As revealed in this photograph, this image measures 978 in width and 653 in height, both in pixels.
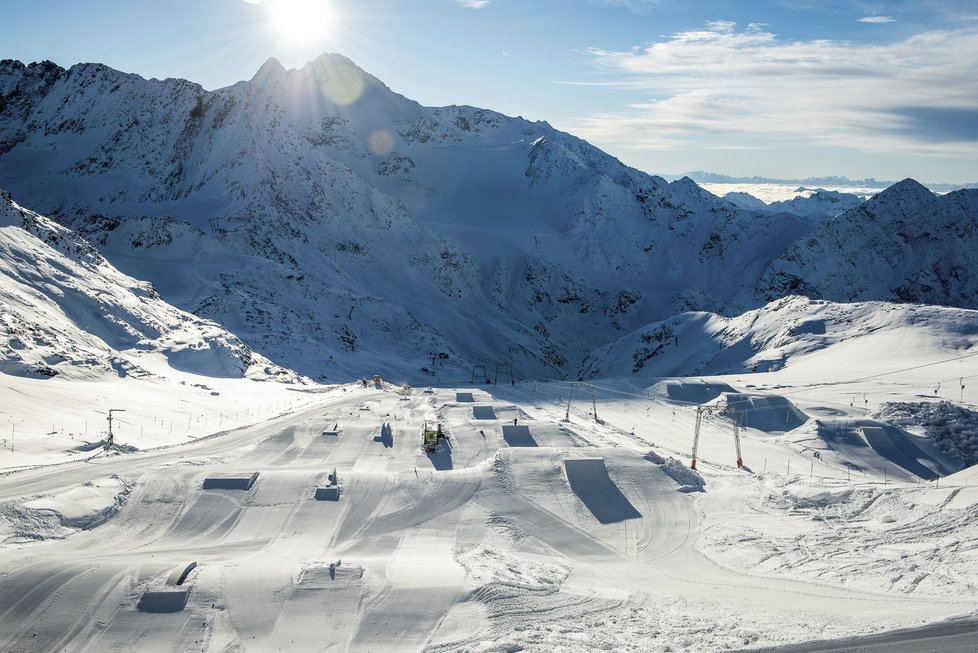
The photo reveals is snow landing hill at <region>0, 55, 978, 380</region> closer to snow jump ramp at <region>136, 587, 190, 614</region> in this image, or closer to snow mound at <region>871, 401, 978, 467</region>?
snow mound at <region>871, 401, 978, 467</region>

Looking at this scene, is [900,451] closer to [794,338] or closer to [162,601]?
[794,338]

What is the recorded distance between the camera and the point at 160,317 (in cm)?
7488

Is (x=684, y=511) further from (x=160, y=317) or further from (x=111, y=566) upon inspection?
(x=160, y=317)

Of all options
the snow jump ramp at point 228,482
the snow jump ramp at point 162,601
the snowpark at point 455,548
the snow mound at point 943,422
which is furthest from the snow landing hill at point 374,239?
the snow jump ramp at point 162,601

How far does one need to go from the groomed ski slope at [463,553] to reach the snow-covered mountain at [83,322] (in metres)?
17.4

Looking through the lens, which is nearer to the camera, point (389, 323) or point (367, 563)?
point (367, 563)

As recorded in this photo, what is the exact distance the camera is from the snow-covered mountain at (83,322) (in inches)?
2181

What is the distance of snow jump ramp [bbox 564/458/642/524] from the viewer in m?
35.8

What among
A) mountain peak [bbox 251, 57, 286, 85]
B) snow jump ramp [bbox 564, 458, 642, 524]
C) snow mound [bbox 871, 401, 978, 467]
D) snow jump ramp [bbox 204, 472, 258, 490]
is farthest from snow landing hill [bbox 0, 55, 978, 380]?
snow mound [bbox 871, 401, 978, 467]

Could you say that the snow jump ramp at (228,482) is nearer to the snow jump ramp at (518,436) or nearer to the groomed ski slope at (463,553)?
the groomed ski slope at (463,553)

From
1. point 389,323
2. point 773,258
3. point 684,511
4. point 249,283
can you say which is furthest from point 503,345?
point 684,511

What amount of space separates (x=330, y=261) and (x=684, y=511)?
9885 cm

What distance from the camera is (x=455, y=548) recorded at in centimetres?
3138

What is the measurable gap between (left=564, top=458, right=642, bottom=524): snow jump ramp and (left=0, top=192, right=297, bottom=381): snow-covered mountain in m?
37.0
